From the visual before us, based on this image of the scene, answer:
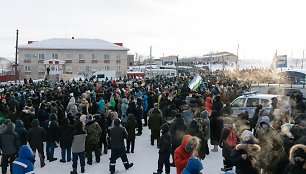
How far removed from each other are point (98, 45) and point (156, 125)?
61.4 meters

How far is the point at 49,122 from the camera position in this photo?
512 inches

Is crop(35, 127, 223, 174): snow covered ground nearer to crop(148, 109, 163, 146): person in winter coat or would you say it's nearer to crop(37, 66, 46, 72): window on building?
crop(148, 109, 163, 146): person in winter coat

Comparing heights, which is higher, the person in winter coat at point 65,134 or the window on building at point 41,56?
the window on building at point 41,56

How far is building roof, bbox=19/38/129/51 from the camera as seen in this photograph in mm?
70438

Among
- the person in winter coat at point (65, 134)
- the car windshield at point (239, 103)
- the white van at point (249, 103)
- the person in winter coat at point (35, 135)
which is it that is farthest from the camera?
the car windshield at point (239, 103)

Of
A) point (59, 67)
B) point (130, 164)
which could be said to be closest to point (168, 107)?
point (130, 164)

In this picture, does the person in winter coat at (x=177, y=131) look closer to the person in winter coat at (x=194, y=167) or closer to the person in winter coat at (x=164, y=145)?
the person in winter coat at (x=164, y=145)

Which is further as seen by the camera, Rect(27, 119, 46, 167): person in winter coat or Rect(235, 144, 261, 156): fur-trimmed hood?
Rect(27, 119, 46, 167): person in winter coat

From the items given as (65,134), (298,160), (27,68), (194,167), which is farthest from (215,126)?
(27,68)

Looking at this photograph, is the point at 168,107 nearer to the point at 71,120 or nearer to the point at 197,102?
the point at 197,102

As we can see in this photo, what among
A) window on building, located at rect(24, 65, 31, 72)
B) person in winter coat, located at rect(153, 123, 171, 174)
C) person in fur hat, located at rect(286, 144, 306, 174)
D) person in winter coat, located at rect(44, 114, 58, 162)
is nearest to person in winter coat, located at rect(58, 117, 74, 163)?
person in winter coat, located at rect(44, 114, 58, 162)

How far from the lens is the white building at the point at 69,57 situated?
69.7 m

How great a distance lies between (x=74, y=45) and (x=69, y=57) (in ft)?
8.88

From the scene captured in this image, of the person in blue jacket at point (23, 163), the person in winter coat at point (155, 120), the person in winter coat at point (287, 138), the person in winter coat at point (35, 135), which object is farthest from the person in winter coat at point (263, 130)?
the person in winter coat at point (35, 135)
